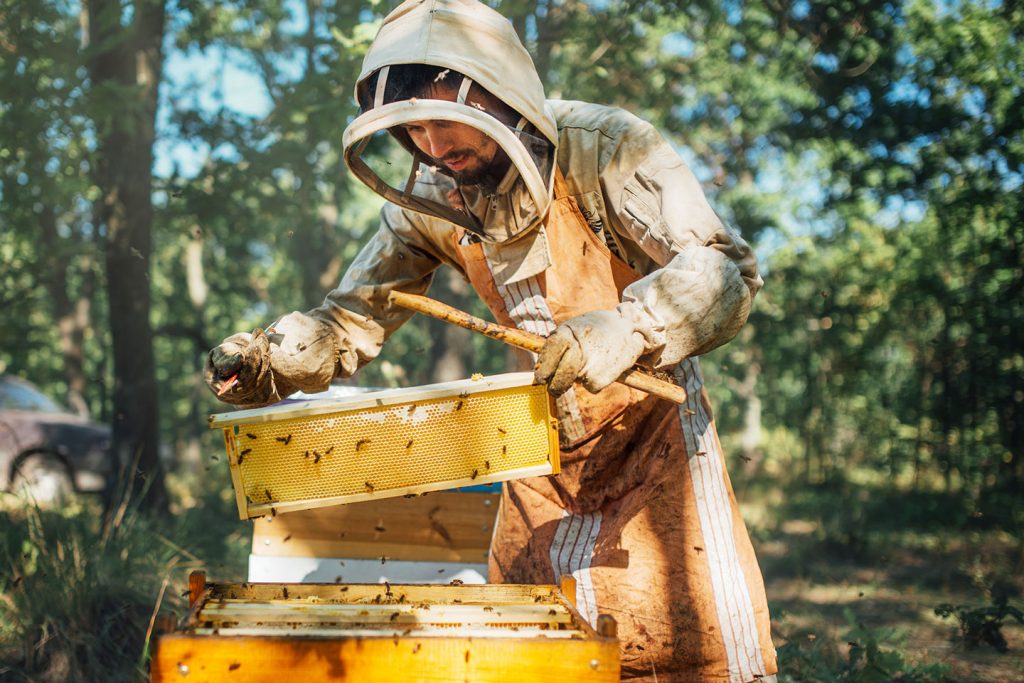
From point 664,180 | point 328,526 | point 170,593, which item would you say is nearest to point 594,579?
point 664,180

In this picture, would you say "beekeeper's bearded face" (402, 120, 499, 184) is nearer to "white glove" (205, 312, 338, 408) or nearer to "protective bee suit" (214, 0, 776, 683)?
"protective bee suit" (214, 0, 776, 683)

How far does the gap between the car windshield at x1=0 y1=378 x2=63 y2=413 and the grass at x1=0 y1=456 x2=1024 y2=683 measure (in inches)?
74.1

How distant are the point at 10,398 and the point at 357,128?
9.70 m

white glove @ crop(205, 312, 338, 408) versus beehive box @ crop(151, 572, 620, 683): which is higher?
white glove @ crop(205, 312, 338, 408)

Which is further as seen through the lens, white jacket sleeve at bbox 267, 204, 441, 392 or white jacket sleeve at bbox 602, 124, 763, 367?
white jacket sleeve at bbox 267, 204, 441, 392

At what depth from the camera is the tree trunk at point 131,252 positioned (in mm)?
6461

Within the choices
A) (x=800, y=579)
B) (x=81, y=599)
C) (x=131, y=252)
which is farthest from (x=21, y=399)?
(x=800, y=579)

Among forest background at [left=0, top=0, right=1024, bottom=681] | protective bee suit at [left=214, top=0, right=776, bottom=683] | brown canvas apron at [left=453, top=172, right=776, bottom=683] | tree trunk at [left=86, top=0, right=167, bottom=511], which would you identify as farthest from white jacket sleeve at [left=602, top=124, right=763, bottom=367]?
tree trunk at [left=86, top=0, right=167, bottom=511]

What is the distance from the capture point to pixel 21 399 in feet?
33.2

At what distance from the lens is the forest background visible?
431 centimetres

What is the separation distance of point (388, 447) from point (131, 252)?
5201mm

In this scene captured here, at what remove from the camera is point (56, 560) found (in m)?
4.12

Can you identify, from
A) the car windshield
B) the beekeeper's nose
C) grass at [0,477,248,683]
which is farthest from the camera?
the car windshield

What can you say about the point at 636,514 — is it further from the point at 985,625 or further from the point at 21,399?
the point at 21,399
